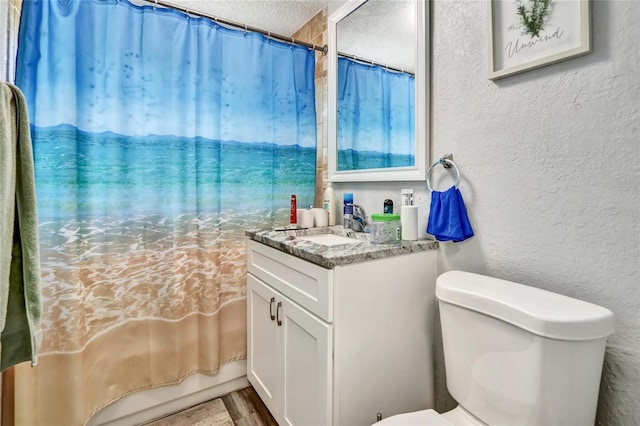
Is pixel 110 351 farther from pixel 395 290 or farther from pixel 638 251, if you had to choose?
pixel 638 251

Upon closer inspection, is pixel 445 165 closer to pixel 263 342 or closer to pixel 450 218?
pixel 450 218

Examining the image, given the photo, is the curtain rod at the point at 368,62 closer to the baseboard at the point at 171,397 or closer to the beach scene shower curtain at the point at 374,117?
the beach scene shower curtain at the point at 374,117

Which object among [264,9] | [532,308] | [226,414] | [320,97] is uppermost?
[264,9]

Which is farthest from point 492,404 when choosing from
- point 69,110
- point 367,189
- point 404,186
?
point 69,110

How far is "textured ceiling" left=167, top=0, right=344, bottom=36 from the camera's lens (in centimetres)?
177

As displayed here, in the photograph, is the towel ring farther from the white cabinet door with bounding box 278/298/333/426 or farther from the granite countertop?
the white cabinet door with bounding box 278/298/333/426

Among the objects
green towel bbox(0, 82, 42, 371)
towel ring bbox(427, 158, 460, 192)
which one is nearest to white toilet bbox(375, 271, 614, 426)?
towel ring bbox(427, 158, 460, 192)

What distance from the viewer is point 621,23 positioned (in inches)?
30.7

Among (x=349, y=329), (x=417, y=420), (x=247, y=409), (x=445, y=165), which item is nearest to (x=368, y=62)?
(x=445, y=165)

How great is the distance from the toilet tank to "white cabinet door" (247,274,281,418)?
0.76 m

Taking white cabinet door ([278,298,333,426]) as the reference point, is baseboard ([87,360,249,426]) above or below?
below

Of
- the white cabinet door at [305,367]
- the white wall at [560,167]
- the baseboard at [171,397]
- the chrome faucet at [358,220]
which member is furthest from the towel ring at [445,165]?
the baseboard at [171,397]

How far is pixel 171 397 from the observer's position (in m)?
1.56

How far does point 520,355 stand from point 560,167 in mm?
544
